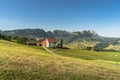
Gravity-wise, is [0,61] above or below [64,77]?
above

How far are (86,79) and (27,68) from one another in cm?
844

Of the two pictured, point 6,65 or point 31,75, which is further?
point 6,65

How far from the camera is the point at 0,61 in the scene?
1125 inches

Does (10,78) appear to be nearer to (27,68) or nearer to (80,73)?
(27,68)

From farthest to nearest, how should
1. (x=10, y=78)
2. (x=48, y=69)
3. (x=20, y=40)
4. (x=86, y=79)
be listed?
(x=20, y=40) < (x=48, y=69) < (x=86, y=79) < (x=10, y=78)

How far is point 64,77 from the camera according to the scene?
2572 cm

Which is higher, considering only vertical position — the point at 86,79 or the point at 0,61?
the point at 0,61

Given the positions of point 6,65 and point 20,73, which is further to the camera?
point 6,65

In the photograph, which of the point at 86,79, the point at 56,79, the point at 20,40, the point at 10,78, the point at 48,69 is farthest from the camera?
the point at 20,40

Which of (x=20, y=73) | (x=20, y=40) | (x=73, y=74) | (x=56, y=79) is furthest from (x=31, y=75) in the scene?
(x=20, y=40)

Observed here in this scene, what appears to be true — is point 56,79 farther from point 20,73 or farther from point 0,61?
point 0,61

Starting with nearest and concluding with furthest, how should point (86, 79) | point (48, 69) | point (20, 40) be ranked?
point (86, 79)
point (48, 69)
point (20, 40)

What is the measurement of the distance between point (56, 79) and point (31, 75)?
3262 millimetres

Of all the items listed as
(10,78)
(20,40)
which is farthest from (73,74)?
(20,40)
